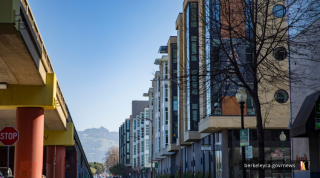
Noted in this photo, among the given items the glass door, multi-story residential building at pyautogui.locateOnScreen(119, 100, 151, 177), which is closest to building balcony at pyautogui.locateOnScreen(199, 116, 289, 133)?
the glass door

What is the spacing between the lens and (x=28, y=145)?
21.5 meters

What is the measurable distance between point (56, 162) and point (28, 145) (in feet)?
58.4

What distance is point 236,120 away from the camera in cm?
3531

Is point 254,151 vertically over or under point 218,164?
over

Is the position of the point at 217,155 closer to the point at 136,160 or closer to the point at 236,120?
the point at 236,120

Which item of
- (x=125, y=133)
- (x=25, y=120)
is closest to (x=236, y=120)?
(x=25, y=120)

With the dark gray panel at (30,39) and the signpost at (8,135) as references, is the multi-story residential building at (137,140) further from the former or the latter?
the signpost at (8,135)

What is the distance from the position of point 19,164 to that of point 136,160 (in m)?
100.0

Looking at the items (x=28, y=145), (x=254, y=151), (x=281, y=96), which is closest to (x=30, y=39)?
(x=28, y=145)

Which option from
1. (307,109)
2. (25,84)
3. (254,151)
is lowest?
(254,151)

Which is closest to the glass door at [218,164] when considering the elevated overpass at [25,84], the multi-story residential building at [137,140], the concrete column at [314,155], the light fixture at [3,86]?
the elevated overpass at [25,84]

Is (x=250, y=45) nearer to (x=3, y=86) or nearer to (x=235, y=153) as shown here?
(x=3, y=86)

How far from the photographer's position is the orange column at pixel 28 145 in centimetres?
2144

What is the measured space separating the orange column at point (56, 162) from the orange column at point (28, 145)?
15.1 meters
